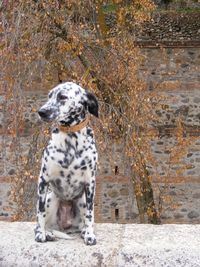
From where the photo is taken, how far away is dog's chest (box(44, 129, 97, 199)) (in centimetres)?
280

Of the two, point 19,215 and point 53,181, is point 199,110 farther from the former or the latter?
point 53,181

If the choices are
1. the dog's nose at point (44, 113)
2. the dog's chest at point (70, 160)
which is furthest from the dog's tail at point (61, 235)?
the dog's nose at point (44, 113)

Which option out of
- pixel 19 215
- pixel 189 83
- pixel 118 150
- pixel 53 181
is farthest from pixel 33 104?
pixel 53 181

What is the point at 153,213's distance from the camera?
6.51 meters

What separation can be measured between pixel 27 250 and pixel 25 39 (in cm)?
319

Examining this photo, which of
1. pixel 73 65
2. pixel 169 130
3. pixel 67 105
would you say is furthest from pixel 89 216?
pixel 169 130

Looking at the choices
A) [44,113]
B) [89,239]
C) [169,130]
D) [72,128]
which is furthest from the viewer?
[169,130]

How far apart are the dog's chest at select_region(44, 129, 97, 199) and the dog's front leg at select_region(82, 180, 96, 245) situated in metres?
0.05

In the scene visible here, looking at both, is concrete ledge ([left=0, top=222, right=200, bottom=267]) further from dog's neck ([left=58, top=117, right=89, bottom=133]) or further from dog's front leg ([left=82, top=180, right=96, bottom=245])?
dog's neck ([left=58, top=117, right=89, bottom=133])

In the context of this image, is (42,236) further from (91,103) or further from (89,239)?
(91,103)

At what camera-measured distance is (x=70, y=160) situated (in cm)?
279

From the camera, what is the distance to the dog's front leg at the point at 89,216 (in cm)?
289

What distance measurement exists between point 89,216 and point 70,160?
1.09 ft

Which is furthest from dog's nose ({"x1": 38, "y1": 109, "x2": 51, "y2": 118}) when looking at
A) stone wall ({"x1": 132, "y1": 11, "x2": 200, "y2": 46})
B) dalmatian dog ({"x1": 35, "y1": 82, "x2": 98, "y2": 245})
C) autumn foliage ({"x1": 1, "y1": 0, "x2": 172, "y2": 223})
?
stone wall ({"x1": 132, "y1": 11, "x2": 200, "y2": 46})
